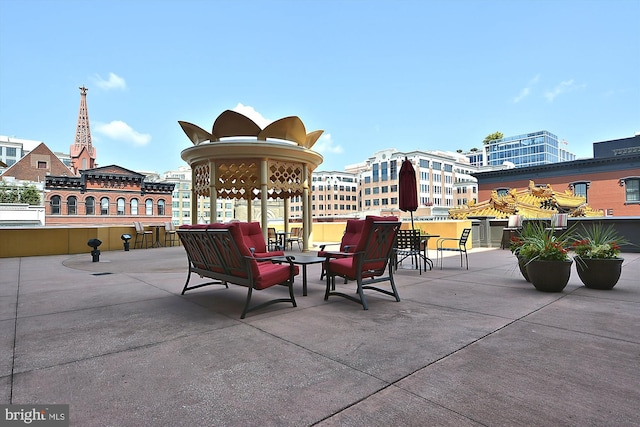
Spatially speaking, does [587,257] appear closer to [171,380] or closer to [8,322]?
[171,380]

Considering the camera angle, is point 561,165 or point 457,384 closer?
point 457,384

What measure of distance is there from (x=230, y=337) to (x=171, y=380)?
3.37 ft

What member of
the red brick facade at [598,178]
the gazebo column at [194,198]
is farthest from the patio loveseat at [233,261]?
the red brick facade at [598,178]

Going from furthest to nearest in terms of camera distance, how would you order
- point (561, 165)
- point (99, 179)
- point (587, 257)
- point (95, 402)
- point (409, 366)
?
point (99, 179) → point (561, 165) → point (587, 257) → point (409, 366) → point (95, 402)

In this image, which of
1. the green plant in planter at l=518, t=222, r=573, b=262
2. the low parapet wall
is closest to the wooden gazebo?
the low parapet wall

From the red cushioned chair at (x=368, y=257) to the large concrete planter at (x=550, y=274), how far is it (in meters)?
2.57

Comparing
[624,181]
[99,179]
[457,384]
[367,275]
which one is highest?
[99,179]

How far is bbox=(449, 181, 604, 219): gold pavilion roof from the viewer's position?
70.3 ft

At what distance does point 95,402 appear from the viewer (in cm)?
233

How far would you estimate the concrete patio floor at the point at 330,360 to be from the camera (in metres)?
2.20

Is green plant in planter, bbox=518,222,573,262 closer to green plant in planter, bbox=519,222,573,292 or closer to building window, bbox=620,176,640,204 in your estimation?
green plant in planter, bbox=519,222,573,292

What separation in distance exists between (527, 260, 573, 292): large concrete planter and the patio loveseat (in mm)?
4112

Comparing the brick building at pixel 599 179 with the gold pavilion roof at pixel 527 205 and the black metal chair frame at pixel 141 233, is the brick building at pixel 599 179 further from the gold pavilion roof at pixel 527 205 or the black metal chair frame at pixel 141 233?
the black metal chair frame at pixel 141 233

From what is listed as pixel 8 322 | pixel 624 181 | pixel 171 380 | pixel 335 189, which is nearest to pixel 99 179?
pixel 8 322
